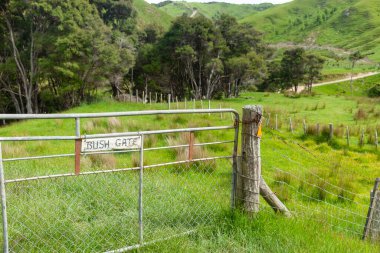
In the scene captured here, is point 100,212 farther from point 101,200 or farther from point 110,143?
point 110,143

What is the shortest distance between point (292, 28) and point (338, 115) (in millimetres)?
107405

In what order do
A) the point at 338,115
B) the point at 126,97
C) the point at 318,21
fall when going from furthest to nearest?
the point at 318,21 → the point at 126,97 → the point at 338,115

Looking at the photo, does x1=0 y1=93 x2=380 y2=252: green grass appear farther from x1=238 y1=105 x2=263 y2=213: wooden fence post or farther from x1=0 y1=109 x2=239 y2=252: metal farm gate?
x1=238 y1=105 x2=263 y2=213: wooden fence post

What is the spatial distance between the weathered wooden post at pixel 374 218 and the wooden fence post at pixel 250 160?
1571mm

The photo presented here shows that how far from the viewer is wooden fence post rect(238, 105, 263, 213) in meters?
4.33

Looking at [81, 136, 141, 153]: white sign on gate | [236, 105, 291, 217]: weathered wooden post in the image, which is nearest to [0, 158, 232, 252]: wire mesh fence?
[236, 105, 291, 217]: weathered wooden post

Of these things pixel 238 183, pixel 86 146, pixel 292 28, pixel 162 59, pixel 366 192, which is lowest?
pixel 366 192

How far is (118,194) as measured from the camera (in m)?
5.29

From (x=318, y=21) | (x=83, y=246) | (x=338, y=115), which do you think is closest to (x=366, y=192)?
(x=83, y=246)

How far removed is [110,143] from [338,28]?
11325 cm

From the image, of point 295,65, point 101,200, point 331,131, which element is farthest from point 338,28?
point 101,200

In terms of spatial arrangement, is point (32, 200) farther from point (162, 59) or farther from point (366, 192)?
point (162, 59)

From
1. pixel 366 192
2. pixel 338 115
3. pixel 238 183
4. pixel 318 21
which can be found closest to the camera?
pixel 238 183

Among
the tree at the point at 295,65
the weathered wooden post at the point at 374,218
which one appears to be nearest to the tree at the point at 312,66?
the tree at the point at 295,65
